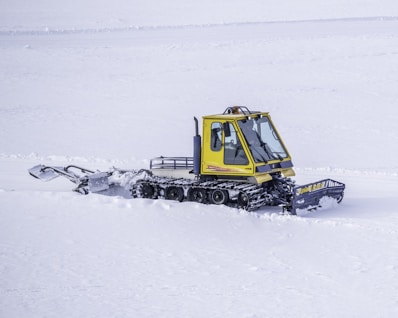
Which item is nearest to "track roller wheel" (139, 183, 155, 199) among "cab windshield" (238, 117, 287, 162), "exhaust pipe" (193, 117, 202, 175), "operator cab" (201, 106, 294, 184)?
"exhaust pipe" (193, 117, 202, 175)

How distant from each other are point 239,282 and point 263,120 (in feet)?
14.5

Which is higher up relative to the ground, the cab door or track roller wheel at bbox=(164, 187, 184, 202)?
the cab door

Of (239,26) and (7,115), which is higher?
(239,26)

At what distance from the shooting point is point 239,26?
3550cm

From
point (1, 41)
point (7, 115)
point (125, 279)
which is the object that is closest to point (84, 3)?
point (1, 41)

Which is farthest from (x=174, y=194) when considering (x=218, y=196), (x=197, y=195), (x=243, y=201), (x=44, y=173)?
(x=44, y=173)

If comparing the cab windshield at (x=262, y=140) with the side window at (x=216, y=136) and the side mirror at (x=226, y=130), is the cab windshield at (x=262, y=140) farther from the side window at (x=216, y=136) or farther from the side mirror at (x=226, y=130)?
the side window at (x=216, y=136)

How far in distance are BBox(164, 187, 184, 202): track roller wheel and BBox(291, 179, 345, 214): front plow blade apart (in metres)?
2.08

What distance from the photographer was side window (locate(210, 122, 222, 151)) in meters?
13.2

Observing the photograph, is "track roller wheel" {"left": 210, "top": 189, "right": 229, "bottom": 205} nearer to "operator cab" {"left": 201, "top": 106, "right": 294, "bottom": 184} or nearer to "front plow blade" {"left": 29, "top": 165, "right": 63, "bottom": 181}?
"operator cab" {"left": 201, "top": 106, "right": 294, "bottom": 184}

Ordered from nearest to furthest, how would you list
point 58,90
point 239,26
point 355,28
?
point 58,90 → point 355,28 → point 239,26

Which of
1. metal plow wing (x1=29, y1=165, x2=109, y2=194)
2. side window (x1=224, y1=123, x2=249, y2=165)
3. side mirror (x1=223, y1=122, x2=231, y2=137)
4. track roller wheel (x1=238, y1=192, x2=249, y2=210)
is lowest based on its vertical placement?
track roller wheel (x1=238, y1=192, x2=249, y2=210)

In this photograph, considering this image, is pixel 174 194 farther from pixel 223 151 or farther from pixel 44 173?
pixel 44 173

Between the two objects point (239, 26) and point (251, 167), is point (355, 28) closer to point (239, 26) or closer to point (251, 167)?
point (239, 26)
